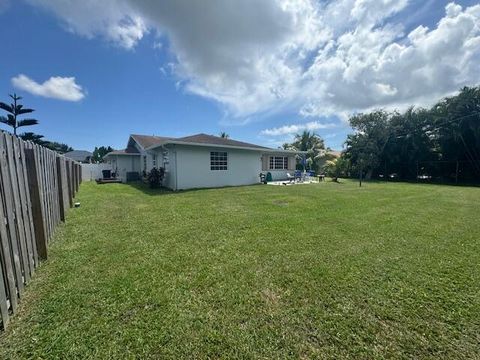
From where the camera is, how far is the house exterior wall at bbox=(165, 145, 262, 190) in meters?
13.3

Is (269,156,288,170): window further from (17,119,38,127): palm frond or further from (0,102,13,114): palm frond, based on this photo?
(0,102,13,114): palm frond

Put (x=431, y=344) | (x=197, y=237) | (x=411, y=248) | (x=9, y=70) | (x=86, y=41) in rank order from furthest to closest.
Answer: (x=9, y=70) → (x=86, y=41) → (x=197, y=237) → (x=411, y=248) → (x=431, y=344)

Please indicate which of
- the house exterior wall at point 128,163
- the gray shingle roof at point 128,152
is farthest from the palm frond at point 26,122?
the house exterior wall at point 128,163

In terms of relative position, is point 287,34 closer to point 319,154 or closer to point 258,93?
point 258,93

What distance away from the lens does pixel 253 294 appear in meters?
2.76

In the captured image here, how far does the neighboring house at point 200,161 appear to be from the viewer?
43.9ft

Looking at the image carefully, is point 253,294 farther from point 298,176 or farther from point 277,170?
point 277,170

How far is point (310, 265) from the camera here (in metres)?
3.52

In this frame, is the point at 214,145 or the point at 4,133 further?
the point at 214,145

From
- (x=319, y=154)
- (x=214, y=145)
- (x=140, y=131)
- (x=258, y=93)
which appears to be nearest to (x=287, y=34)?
(x=258, y=93)

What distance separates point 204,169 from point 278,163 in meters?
9.55

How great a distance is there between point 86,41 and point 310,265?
44.3 ft

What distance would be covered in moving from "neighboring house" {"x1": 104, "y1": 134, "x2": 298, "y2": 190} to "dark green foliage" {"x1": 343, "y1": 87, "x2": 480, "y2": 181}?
10.3m

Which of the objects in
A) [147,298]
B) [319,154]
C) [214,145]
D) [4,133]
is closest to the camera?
[4,133]
